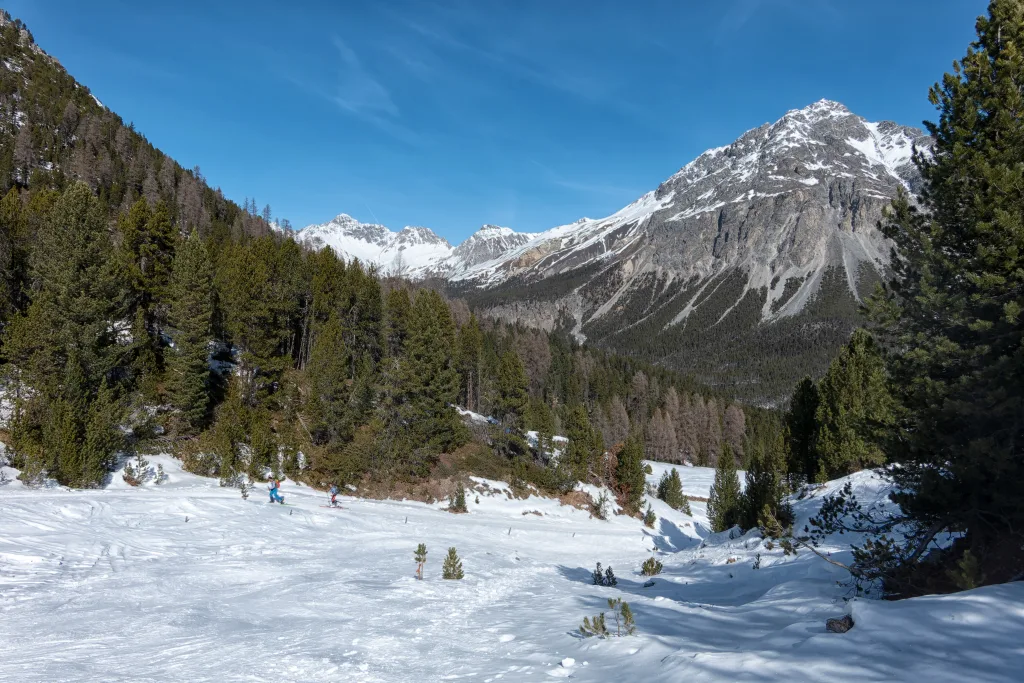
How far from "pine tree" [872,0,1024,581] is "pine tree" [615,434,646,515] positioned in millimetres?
33516

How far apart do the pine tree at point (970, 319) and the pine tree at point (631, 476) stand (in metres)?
33.5

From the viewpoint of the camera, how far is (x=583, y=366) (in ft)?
390

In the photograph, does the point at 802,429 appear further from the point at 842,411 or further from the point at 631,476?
the point at 631,476

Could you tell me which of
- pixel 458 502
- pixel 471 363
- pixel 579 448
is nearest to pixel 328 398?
pixel 458 502

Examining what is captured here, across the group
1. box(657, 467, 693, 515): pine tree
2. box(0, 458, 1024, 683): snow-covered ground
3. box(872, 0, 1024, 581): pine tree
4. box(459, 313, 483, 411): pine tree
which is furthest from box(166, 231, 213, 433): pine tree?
box(657, 467, 693, 515): pine tree

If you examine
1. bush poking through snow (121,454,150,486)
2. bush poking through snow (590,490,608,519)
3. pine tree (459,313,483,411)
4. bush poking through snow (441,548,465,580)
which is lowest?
bush poking through snow (590,490,608,519)

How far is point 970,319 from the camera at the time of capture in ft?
28.0

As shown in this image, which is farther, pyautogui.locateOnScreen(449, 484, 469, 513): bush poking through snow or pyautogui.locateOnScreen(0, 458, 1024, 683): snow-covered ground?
pyautogui.locateOnScreen(449, 484, 469, 513): bush poking through snow

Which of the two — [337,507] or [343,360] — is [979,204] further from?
[343,360]

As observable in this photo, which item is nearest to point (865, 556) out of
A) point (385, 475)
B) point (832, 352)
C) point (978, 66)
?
point (978, 66)

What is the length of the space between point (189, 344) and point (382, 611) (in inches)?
1107

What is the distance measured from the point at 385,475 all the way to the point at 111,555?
23.2m

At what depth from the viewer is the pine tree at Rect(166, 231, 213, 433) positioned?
3059 centimetres

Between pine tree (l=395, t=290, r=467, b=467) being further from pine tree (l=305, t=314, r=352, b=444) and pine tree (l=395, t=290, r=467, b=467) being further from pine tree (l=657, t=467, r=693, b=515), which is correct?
pine tree (l=657, t=467, r=693, b=515)
